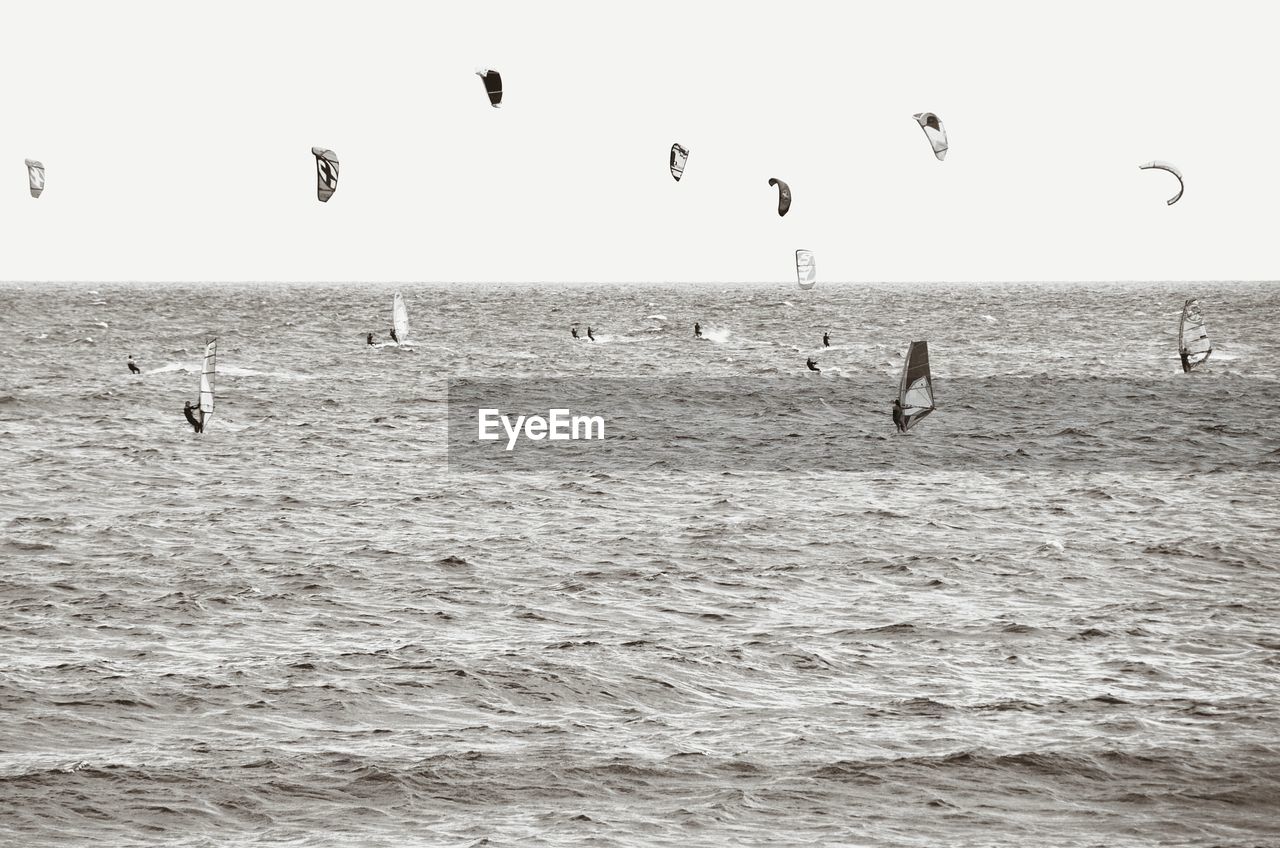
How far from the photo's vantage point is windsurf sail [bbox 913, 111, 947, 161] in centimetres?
3247

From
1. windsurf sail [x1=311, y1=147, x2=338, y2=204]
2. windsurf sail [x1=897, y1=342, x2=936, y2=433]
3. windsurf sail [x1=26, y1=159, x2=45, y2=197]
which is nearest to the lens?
windsurf sail [x1=897, y1=342, x2=936, y2=433]

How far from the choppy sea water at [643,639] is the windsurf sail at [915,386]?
187 centimetres

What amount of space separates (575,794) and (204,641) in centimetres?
596

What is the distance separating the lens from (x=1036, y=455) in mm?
30656

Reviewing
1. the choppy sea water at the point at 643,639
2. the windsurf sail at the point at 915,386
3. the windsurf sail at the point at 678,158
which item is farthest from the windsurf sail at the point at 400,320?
the windsurf sail at the point at 915,386

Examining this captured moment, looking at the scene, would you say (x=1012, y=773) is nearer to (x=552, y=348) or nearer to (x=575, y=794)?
(x=575, y=794)

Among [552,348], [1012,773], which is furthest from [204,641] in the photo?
[552,348]

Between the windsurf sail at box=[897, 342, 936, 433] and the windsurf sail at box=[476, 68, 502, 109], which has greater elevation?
the windsurf sail at box=[476, 68, 502, 109]

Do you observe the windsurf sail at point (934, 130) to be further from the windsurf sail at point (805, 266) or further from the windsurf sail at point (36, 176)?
the windsurf sail at point (36, 176)

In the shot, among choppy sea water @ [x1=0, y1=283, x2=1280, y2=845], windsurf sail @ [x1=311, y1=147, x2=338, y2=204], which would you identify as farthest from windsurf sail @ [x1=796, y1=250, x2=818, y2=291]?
windsurf sail @ [x1=311, y1=147, x2=338, y2=204]

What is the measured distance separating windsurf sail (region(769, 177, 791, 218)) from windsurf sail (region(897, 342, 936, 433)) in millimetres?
22316

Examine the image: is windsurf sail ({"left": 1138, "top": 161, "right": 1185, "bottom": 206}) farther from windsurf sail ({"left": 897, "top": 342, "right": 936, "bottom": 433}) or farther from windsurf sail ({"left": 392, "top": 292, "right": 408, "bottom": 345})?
windsurf sail ({"left": 392, "top": 292, "right": 408, "bottom": 345})

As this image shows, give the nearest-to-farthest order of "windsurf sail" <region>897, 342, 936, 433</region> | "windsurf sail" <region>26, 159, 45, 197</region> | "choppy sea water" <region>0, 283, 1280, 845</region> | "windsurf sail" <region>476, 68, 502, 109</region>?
"choppy sea water" <region>0, 283, 1280, 845</region>, "windsurf sail" <region>897, 342, 936, 433</region>, "windsurf sail" <region>476, 68, 502, 109</region>, "windsurf sail" <region>26, 159, 45, 197</region>

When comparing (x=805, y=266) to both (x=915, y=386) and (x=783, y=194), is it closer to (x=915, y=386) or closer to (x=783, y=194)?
(x=783, y=194)
